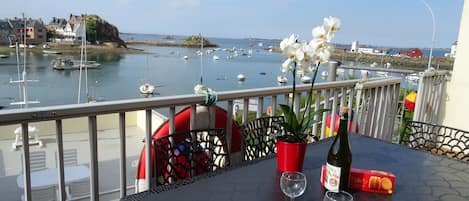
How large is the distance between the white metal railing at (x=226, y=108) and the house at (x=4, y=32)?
297 cm

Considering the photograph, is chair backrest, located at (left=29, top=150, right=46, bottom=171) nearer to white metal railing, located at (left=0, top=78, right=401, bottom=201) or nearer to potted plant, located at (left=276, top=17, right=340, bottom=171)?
white metal railing, located at (left=0, top=78, right=401, bottom=201)

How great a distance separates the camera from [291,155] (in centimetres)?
138

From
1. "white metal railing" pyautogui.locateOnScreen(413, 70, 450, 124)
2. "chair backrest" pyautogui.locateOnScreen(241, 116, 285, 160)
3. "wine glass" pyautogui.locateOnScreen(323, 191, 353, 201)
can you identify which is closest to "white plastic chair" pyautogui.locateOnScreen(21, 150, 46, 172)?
"chair backrest" pyautogui.locateOnScreen(241, 116, 285, 160)

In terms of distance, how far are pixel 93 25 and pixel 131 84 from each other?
516 centimetres

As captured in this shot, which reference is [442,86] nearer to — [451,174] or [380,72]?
[380,72]

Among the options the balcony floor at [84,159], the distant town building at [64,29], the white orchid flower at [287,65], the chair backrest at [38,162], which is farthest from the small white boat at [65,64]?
the white orchid flower at [287,65]

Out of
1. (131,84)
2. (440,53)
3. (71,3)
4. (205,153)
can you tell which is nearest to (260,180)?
(205,153)

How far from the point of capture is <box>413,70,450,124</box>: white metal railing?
12.6 ft

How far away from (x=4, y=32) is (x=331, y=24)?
4.07 meters

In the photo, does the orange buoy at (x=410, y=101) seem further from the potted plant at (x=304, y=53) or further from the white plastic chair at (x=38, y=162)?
the white plastic chair at (x=38, y=162)

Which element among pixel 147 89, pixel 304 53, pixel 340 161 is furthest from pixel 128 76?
pixel 340 161

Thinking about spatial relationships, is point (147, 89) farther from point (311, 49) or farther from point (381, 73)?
point (311, 49)

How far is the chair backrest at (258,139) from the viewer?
6.43 feet

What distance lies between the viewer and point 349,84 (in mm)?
3084
